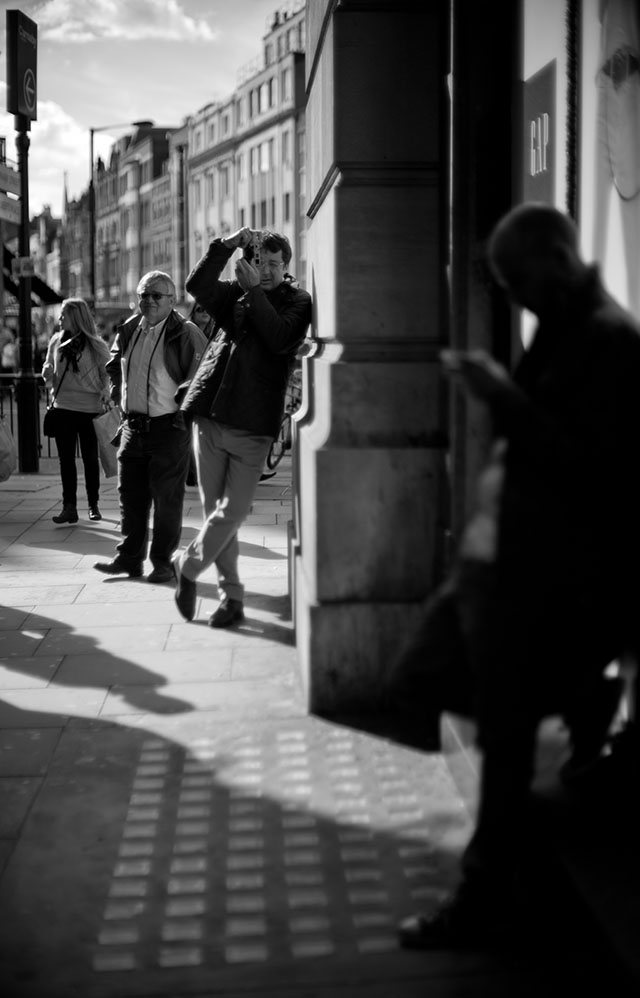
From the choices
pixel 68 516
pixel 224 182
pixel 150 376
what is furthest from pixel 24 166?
pixel 224 182

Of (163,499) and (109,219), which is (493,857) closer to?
(163,499)

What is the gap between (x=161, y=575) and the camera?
808 centimetres

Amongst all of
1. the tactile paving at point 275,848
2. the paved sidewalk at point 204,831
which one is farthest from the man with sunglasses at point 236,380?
the tactile paving at point 275,848

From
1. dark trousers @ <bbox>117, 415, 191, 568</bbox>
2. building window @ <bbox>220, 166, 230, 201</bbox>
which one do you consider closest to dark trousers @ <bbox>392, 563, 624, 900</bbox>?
dark trousers @ <bbox>117, 415, 191, 568</bbox>

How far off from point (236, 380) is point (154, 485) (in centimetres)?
189

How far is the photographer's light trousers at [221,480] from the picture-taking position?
6.39 meters

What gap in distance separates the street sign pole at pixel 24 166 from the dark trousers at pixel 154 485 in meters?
6.32

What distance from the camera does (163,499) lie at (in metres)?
7.99

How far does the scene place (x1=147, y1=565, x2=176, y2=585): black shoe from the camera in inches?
317

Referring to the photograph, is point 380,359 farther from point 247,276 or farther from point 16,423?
point 16,423

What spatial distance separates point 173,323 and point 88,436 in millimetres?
3103

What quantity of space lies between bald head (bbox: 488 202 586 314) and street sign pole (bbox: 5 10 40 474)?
1198cm

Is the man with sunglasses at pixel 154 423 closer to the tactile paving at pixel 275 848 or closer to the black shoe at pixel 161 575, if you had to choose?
the black shoe at pixel 161 575

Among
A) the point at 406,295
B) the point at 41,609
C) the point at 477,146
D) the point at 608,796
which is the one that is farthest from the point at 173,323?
the point at 608,796
